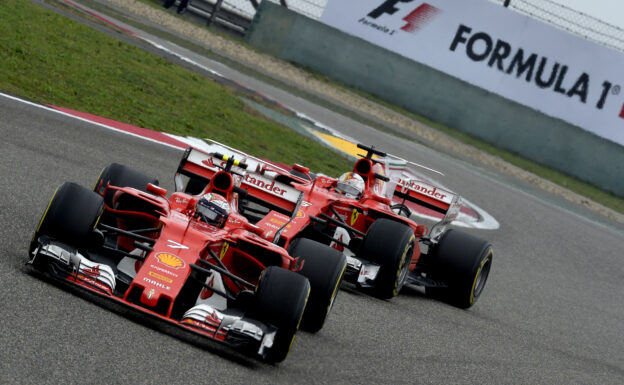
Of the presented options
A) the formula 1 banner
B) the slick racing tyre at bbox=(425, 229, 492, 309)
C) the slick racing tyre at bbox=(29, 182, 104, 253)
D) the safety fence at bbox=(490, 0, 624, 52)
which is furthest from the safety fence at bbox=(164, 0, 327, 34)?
the slick racing tyre at bbox=(29, 182, 104, 253)

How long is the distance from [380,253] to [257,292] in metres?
2.92

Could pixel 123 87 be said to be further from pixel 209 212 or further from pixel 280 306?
pixel 280 306

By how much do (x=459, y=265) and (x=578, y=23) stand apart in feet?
63.3

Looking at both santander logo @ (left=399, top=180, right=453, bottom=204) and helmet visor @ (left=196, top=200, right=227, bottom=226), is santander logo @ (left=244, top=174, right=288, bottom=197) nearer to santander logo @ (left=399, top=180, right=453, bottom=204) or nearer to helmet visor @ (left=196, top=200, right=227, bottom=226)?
helmet visor @ (left=196, top=200, right=227, bottom=226)

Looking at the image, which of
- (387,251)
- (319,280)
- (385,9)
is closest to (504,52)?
(385,9)

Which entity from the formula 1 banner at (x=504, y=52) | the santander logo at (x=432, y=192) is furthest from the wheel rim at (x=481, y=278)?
the formula 1 banner at (x=504, y=52)

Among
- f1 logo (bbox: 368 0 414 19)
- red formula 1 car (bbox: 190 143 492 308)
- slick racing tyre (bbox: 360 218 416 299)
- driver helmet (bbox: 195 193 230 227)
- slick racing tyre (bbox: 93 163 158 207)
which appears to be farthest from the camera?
f1 logo (bbox: 368 0 414 19)

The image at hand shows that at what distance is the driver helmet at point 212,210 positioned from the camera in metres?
6.78

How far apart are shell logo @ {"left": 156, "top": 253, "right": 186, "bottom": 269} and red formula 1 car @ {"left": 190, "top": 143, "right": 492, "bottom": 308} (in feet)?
4.55

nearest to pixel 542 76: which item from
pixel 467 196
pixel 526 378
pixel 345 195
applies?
pixel 467 196

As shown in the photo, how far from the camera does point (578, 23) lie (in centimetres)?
2748

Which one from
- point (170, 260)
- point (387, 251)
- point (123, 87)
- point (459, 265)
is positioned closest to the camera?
point (170, 260)

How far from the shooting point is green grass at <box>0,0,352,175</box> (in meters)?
13.8

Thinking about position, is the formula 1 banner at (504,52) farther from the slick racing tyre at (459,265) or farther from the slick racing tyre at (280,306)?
the slick racing tyre at (280,306)
